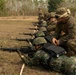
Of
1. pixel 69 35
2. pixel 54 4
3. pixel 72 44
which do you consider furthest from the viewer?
pixel 54 4

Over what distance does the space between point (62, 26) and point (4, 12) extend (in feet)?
95.6

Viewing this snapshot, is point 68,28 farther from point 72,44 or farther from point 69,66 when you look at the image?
point 69,66

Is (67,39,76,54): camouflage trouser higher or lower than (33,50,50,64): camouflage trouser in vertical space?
higher

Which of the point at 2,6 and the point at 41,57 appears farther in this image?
the point at 2,6

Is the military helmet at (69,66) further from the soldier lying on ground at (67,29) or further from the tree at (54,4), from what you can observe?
the tree at (54,4)

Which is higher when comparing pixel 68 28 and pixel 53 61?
pixel 68 28

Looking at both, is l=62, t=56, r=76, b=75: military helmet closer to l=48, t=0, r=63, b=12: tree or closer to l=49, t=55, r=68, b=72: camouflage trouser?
l=49, t=55, r=68, b=72: camouflage trouser

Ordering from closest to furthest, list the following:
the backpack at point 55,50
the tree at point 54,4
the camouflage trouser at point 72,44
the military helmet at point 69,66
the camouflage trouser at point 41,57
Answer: the military helmet at point 69,66 → the backpack at point 55,50 → the camouflage trouser at point 41,57 → the camouflage trouser at point 72,44 → the tree at point 54,4

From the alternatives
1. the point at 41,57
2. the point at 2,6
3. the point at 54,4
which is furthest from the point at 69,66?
the point at 2,6

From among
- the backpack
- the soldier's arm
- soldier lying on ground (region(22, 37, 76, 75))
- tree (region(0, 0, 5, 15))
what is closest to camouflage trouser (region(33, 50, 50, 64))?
soldier lying on ground (region(22, 37, 76, 75))

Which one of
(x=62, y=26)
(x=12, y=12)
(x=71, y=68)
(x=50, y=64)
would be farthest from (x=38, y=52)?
(x=12, y=12)

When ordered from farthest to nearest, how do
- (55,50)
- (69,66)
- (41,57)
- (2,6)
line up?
(2,6) → (41,57) → (55,50) → (69,66)

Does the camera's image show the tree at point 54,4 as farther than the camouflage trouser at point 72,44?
Yes

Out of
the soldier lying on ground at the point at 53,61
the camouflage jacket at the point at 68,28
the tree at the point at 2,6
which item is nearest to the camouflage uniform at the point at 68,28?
the camouflage jacket at the point at 68,28
